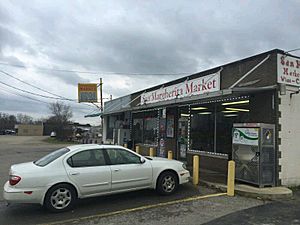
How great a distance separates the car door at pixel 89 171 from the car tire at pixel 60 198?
228 mm

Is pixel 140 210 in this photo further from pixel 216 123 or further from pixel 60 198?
pixel 216 123

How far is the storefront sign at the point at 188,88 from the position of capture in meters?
13.2

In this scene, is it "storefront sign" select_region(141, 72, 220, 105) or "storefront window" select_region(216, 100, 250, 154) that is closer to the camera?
"storefront window" select_region(216, 100, 250, 154)

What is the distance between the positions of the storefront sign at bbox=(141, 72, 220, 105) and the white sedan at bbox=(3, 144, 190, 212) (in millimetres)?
5357

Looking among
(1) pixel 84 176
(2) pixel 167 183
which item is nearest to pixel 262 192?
(2) pixel 167 183

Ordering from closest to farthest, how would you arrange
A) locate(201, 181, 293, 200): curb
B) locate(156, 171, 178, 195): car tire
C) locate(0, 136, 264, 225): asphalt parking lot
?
1. locate(0, 136, 264, 225): asphalt parking lot
2. locate(156, 171, 178, 195): car tire
3. locate(201, 181, 293, 200): curb

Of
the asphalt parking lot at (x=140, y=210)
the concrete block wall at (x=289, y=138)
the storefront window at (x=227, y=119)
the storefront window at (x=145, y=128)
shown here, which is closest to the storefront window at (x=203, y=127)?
the storefront window at (x=227, y=119)

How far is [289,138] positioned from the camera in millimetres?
10227

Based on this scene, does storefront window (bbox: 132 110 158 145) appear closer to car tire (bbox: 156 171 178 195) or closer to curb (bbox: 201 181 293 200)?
curb (bbox: 201 181 293 200)

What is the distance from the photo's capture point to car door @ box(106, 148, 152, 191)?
7.84 meters

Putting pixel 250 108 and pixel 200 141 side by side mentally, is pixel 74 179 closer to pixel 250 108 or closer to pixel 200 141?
pixel 250 108

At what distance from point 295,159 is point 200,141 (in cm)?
429

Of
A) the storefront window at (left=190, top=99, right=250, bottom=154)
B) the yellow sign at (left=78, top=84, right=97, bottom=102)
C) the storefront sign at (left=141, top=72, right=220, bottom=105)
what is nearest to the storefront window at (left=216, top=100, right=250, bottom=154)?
the storefront window at (left=190, top=99, right=250, bottom=154)

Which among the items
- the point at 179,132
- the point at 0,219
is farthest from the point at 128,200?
the point at 179,132
